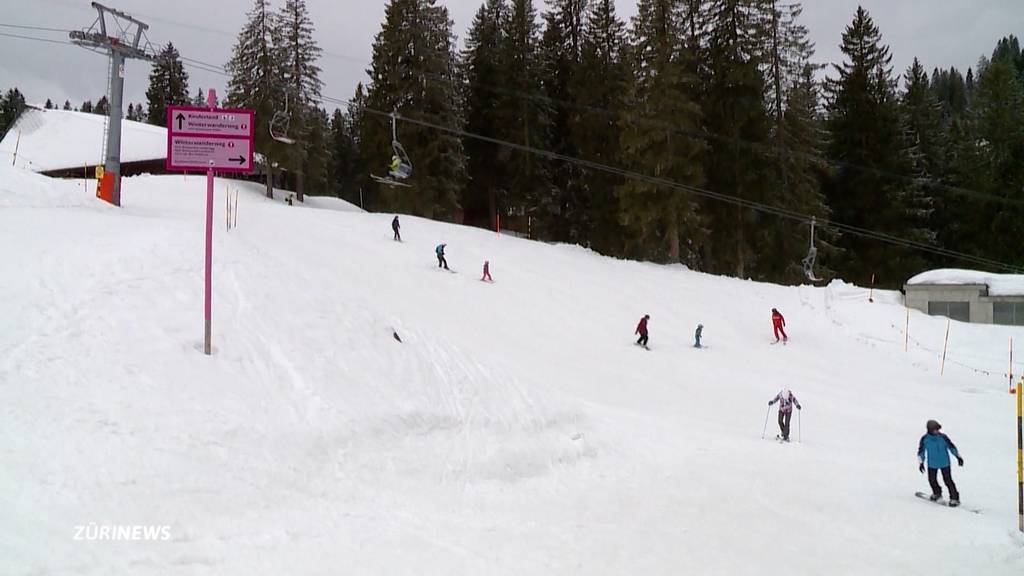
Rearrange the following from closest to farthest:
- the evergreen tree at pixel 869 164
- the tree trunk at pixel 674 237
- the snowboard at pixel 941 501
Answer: the snowboard at pixel 941 501 → the tree trunk at pixel 674 237 → the evergreen tree at pixel 869 164

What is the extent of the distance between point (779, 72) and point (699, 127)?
664cm

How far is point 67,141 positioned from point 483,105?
3693cm

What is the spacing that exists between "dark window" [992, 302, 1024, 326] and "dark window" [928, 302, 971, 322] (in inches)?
38.2

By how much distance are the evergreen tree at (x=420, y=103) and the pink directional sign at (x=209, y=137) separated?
1342 inches

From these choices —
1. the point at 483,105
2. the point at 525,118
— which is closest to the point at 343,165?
the point at 483,105

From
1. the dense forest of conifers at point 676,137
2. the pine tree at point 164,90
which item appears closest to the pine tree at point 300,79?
the dense forest of conifers at point 676,137

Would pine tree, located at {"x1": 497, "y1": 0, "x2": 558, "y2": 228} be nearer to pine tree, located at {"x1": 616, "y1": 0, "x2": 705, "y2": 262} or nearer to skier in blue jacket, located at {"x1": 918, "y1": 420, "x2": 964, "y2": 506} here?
pine tree, located at {"x1": 616, "y1": 0, "x2": 705, "y2": 262}

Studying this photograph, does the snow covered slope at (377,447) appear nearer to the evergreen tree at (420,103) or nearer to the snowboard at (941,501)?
the snowboard at (941,501)

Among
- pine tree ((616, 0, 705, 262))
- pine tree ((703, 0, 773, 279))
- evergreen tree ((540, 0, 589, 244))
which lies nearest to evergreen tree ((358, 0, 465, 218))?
evergreen tree ((540, 0, 589, 244))

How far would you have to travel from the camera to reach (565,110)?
160 ft

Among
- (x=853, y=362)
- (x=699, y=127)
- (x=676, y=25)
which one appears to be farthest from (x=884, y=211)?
(x=853, y=362)

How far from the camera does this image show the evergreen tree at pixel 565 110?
4691cm

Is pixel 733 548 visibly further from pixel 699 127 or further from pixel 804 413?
pixel 699 127

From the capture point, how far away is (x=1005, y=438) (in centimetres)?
1594
